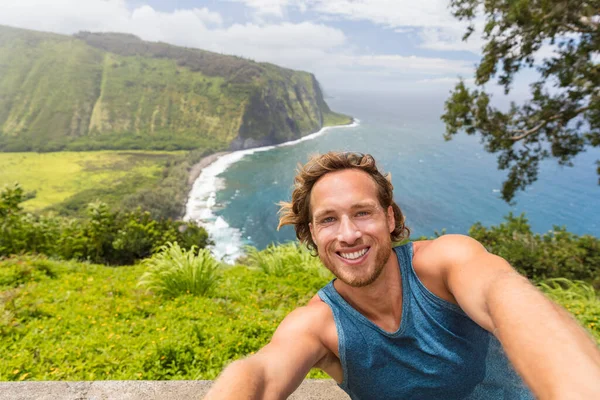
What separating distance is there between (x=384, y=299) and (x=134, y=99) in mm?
151410

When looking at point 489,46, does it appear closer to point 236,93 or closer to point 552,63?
point 552,63

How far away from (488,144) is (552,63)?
2.33 m

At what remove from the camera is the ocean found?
6512 cm

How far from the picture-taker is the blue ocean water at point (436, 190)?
66.2 m

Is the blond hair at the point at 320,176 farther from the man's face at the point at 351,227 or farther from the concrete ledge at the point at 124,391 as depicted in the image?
the concrete ledge at the point at 124,391

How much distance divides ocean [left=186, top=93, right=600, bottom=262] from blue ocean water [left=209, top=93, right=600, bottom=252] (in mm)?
176

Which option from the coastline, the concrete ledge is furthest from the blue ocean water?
the concrete ledge

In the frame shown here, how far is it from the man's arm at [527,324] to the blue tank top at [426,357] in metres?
0.13

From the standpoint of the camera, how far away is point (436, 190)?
83.9 metres

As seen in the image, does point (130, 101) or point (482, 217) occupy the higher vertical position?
point (130, 101)

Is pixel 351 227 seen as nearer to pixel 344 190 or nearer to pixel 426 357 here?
pixel 344 190

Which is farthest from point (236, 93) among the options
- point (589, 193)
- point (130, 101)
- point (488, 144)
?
point (488, 144)

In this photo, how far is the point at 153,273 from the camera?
509 cm

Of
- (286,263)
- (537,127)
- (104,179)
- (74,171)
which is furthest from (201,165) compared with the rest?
(286,263)
